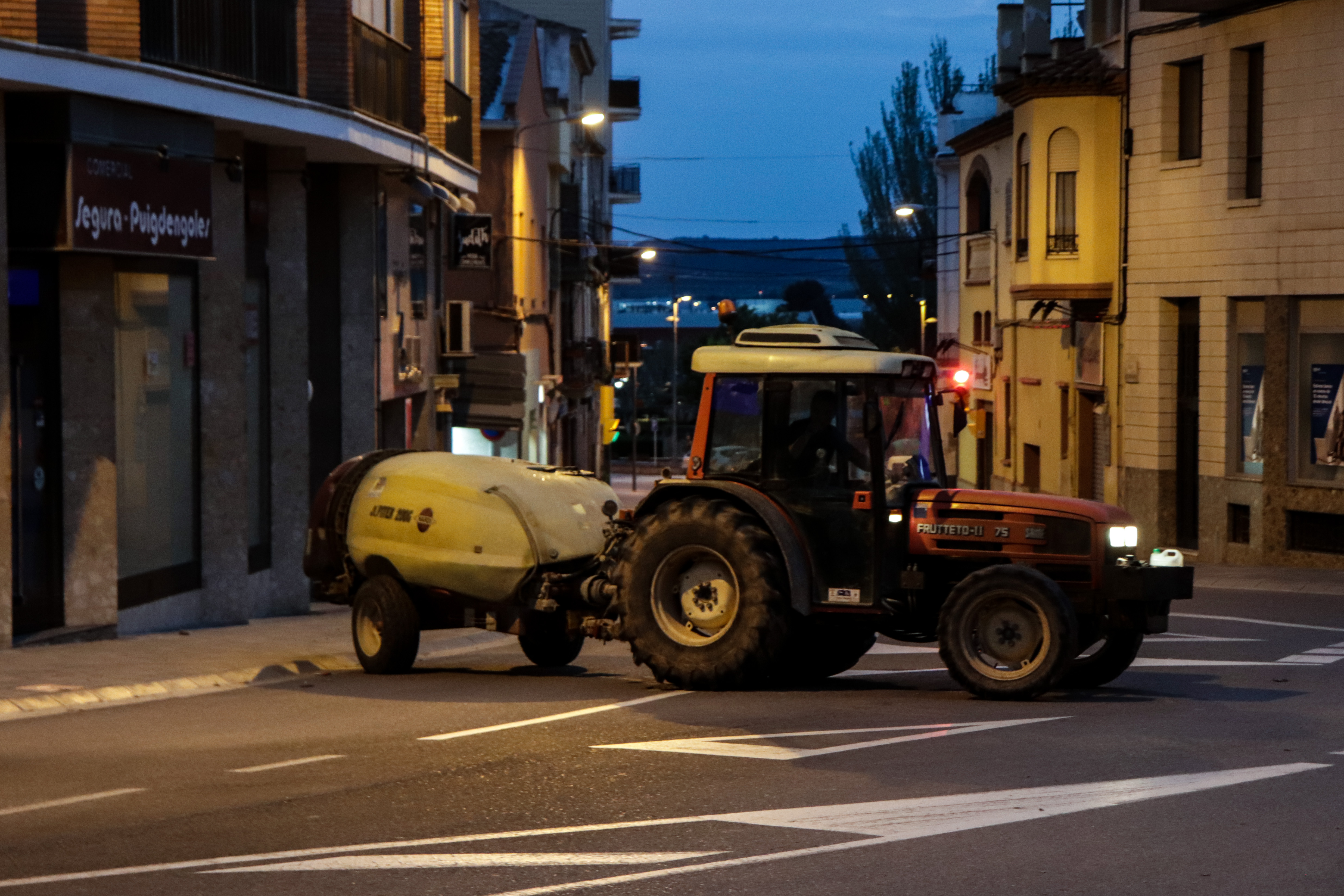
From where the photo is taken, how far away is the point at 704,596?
13.5 metres

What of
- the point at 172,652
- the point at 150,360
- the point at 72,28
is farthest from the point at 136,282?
the point at 172,652

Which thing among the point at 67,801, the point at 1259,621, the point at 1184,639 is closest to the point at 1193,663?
the point at 1184,639

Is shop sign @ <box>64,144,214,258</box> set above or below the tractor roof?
above

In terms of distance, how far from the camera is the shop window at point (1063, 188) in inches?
1390

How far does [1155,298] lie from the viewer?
31266 millimetres

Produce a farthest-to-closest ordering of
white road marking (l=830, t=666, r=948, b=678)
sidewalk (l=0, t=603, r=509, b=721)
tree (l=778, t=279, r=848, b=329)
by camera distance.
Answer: tree (l=778, t=279, r=848, b=329), white road marking (l=830, t=666, r=948, b=678), sidewalk (l=0, t=603, r=509, b=721)

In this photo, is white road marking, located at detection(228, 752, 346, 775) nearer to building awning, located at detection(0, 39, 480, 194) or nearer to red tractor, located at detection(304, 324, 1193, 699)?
red tractor, located at detection(304, 324, 1193, 699)

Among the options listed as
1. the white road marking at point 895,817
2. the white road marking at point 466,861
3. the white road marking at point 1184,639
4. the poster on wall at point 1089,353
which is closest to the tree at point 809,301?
the poster on wall at point 1089,353

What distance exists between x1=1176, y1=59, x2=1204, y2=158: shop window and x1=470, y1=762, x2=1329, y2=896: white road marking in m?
22.7

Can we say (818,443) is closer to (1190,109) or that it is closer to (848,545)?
(848,545)

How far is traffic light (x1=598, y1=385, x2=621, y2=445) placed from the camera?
71.1 metres

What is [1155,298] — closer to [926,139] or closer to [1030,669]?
[1030,669]

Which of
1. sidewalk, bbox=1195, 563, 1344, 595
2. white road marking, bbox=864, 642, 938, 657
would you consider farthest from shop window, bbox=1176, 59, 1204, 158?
white road marking, bbox=864, 642, 938, 657

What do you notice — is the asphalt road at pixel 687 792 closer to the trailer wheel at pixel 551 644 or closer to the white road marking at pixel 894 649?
the trailer wheel at pixel 551 644
